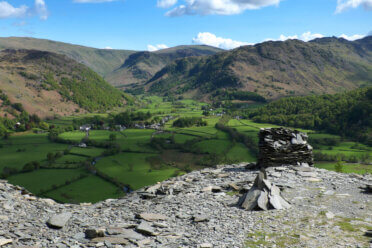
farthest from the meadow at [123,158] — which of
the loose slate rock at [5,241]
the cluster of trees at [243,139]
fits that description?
the loose slate rock at [5,241]

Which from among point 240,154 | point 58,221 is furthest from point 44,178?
point 58,221

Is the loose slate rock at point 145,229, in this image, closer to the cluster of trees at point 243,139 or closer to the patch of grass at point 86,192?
the patch of grass at point 86,192

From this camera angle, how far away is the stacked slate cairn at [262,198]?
671 inches

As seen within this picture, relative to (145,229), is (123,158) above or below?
below

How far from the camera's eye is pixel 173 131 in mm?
181000

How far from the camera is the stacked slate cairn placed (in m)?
17.0

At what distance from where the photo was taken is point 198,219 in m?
15.8

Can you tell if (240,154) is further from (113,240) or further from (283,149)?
(113,240)

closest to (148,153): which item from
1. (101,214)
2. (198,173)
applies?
(198,173)

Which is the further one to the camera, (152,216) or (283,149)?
(283,149)

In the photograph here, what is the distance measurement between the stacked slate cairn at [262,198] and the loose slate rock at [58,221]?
10610 mm

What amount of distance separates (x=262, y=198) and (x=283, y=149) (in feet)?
37.0

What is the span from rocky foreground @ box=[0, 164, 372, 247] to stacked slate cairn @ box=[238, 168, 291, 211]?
492 millimetres

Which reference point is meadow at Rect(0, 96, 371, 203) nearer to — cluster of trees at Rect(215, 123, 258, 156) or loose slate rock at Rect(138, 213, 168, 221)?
cluster of trees at Rect(215, 123, 258, 156)
